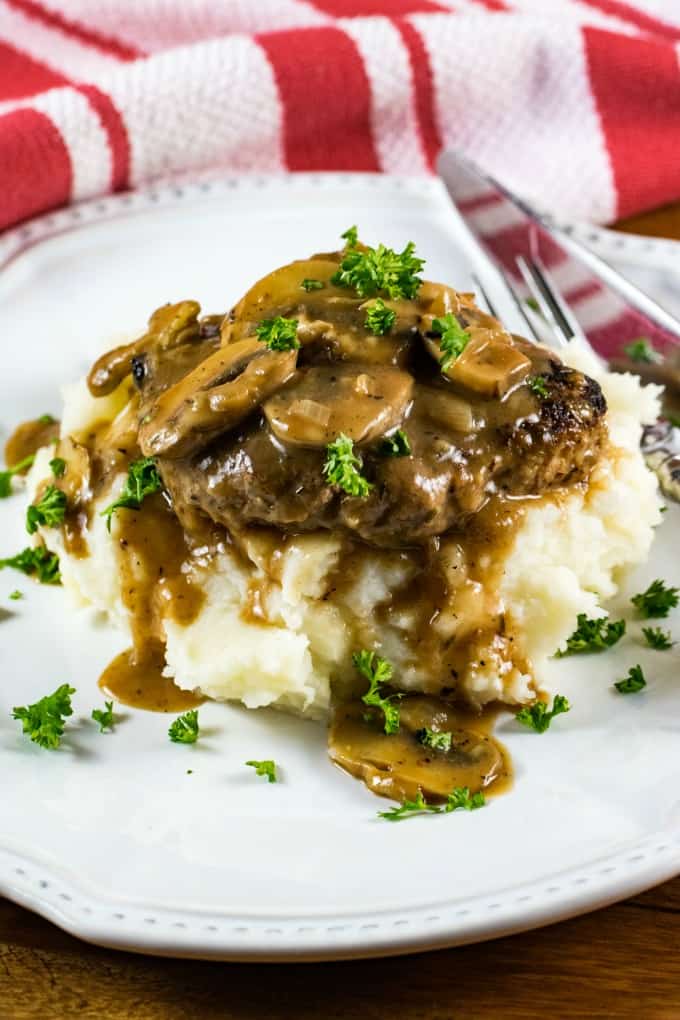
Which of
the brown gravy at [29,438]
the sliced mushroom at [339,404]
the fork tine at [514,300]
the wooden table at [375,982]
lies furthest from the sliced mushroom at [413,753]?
the fork tine at [514,300]

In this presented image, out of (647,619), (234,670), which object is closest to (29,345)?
(234,670)

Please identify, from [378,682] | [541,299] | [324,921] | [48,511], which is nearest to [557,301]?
[541,299]

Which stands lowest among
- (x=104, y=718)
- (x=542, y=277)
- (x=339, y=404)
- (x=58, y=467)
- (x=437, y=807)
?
(x=437, y=807)

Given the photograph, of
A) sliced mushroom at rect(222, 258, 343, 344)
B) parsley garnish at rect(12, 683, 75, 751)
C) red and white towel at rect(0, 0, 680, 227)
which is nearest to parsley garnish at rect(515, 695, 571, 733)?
parsley garnish at rect(12, 683, 75, 751)

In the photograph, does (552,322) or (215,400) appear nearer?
(215,400)

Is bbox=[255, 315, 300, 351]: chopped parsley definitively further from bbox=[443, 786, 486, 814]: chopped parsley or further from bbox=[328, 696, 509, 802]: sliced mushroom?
bbox=[443, 786, 486, 814]: chopped parsley

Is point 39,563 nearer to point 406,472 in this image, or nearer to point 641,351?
point 406,472
